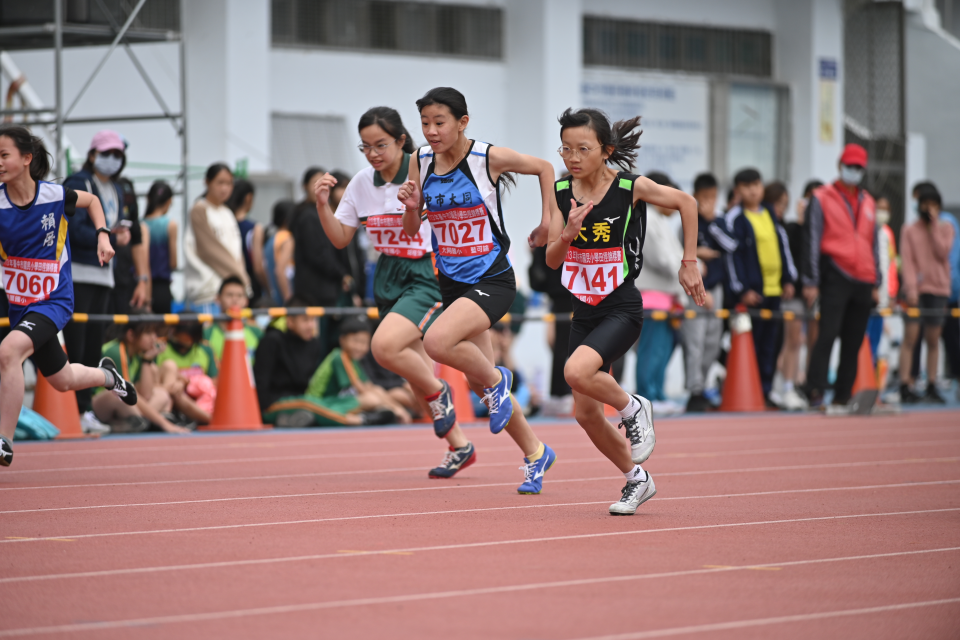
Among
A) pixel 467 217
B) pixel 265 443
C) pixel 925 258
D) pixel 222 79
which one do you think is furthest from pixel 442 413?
pixel 222 79

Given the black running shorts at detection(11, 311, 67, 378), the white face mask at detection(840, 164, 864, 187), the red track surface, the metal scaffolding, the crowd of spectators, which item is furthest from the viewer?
the white face mask at detection(840, 164, 864, 187)

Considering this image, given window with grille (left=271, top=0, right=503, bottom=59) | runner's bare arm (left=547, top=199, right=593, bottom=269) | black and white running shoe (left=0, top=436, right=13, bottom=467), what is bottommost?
black and white running shoe (left=0, top=436, right=13, bottom=467)

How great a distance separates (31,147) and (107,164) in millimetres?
2811

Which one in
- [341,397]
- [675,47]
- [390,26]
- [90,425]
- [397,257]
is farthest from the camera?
[675,47]

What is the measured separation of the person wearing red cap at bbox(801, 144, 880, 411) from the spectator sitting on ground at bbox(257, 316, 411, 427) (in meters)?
4.34

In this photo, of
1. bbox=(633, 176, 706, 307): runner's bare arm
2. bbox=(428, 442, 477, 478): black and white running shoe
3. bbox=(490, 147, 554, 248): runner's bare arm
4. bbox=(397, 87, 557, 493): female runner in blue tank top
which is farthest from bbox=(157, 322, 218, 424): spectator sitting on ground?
bbox=(633, 176, 706, 307): runner's bare arm

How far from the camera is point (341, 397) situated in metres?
12.3

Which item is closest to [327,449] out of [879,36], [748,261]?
[748,261]

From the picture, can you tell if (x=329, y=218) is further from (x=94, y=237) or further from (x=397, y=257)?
(x=94, y=237)

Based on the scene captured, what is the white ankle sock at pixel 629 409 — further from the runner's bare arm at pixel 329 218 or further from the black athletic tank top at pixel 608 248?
the runner's bare arm at pixel 329 218

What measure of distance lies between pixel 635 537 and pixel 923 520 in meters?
1.60

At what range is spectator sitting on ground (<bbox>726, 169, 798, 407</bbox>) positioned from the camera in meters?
14.1

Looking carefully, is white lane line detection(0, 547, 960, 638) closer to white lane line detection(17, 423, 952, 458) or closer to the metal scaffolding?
white lane line detection(17, 423, 952, 458)

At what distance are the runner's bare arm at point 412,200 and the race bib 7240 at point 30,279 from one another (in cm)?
202
